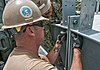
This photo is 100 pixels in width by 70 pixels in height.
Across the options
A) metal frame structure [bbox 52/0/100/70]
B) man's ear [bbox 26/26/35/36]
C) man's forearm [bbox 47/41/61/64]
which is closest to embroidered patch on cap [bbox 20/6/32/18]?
man's ear [bbox 26/26/35/36]

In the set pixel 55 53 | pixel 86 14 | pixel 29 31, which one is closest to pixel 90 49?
pixel 86 14

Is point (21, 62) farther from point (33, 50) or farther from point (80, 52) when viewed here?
point (80, 52)

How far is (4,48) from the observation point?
9.13ft

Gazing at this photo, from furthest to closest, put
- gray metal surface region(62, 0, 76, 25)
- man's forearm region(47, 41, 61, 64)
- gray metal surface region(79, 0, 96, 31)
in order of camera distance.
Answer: man's forearm region(47, 41, 61, 64) < gray metal surface region(62, 0, 76, 25) < gray metal surface region(79, 0, 96, 31)

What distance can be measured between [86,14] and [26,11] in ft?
1.42

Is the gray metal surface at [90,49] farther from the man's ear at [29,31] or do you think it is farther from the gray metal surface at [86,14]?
the man's ear at [29,31]

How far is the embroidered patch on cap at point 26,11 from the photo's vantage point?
1.13 meters

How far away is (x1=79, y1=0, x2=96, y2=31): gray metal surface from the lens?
4.22 ft

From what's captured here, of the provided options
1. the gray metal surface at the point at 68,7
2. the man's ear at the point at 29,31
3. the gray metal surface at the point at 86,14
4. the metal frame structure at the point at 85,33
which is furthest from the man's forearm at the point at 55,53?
the man's ear at the point at 29,31

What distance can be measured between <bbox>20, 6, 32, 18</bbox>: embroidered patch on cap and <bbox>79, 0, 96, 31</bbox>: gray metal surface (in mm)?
368

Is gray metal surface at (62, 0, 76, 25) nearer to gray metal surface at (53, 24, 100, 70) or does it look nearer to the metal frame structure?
the metal frame structure

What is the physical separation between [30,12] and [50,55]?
78 centimetres

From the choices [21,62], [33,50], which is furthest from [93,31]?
[21,62]

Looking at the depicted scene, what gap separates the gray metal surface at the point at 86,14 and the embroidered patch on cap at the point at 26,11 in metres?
0.37
